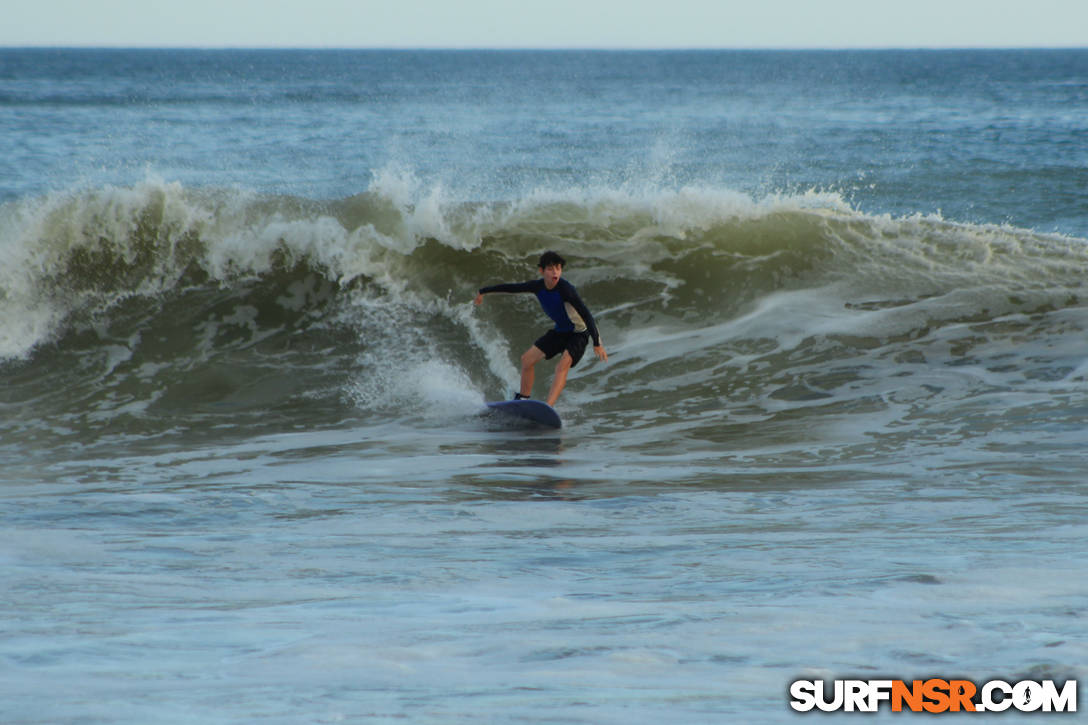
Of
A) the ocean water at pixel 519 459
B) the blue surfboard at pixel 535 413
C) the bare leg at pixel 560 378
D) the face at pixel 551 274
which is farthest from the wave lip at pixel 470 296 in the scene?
the face at pixel 551 274

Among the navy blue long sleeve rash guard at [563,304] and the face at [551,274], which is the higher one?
the face at [551,274]

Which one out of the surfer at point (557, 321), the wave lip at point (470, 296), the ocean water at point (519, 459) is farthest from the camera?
the wave lip at point (470, 296)

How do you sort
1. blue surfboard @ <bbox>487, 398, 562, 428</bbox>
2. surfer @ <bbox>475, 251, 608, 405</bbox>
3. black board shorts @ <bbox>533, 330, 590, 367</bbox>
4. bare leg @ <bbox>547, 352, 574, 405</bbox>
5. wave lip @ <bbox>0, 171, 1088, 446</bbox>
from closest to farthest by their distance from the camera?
blue surfboard @ <bbox>487, 398, 562, 428</bbox>
surfer @ <bbox>475, 251, 608, 405</bbox>
bare leg @ <bbox>547, 352, 574, 405</bbox>
black board shorts @ <bbox>533, 330, 590, 367</bbox>
wave lip @ <bbox>0, 171, 1088, 446</bbox>

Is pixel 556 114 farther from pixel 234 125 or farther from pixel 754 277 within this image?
pixel 754 277

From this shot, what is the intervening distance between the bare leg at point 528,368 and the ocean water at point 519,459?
47 cm

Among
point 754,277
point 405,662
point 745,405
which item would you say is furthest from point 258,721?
point 754,277

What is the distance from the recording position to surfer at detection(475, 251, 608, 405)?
27.8 ft

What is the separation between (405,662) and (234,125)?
39.3 m

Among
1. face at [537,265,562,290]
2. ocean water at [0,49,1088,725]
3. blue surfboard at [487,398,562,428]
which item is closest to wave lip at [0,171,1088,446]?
ocean water at [0,49,1088,725]

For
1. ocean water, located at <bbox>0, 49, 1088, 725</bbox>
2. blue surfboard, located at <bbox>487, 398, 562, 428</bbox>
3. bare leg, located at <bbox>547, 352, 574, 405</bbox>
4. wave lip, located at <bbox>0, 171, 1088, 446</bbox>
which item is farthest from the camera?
wave lip, located at <bbox>0, 171, 1088, 446</bbox>

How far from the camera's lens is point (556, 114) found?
45281 mm

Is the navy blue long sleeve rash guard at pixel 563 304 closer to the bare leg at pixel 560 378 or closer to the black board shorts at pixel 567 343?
the black board shorts at pixel 567 343

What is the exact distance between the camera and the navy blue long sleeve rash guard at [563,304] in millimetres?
8516

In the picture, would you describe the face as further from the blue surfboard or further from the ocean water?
the ocean water
